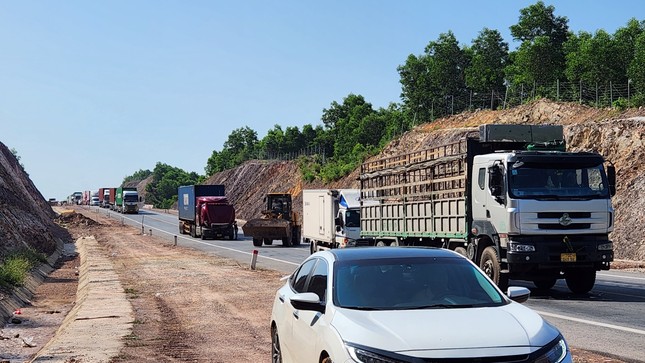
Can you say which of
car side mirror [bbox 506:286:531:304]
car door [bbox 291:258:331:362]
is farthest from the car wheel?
car side mirror [bbox 506:286:531:304]

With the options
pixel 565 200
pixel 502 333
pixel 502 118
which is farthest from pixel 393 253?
pixel 502 118

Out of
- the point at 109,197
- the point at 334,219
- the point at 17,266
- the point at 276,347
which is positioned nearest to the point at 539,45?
the point at 334,219

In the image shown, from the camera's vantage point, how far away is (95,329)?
49.0ft

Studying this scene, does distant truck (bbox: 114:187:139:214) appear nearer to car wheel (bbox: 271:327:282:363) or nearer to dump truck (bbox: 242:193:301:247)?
dump truck (bbox: 242:193:301:247)

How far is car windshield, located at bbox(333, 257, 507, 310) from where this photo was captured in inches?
289

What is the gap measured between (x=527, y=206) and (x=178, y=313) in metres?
7.56

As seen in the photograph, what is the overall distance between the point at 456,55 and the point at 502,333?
85.4 m

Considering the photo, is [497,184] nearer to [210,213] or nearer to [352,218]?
[352,218]

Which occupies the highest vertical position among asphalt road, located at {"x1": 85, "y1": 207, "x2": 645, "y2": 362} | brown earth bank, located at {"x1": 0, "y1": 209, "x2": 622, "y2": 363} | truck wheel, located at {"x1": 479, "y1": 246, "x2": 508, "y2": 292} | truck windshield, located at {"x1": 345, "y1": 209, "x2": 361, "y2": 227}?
truck windshield, located at {"x1": 345, "y1": 209, "x2": 361, "y2": 227}

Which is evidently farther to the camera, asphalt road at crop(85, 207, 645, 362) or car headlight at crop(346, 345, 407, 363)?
asphalt road at crop(85, 207, 645, 362)

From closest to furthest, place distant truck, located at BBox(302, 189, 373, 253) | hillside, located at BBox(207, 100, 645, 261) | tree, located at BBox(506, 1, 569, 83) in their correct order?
distant truck, located at BBox(302, 189, 373, 253) < hillside, located at BBox(207, 100, 645, 261) < tree, located at BBox(506, 1, 569, 83)

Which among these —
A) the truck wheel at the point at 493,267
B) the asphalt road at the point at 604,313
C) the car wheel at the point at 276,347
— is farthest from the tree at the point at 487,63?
the car wheel at the point at 276,347

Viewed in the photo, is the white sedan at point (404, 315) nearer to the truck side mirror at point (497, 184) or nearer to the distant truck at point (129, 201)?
the truck side mirror at point (497, 184)

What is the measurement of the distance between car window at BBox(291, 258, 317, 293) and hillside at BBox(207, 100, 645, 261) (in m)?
26.1
